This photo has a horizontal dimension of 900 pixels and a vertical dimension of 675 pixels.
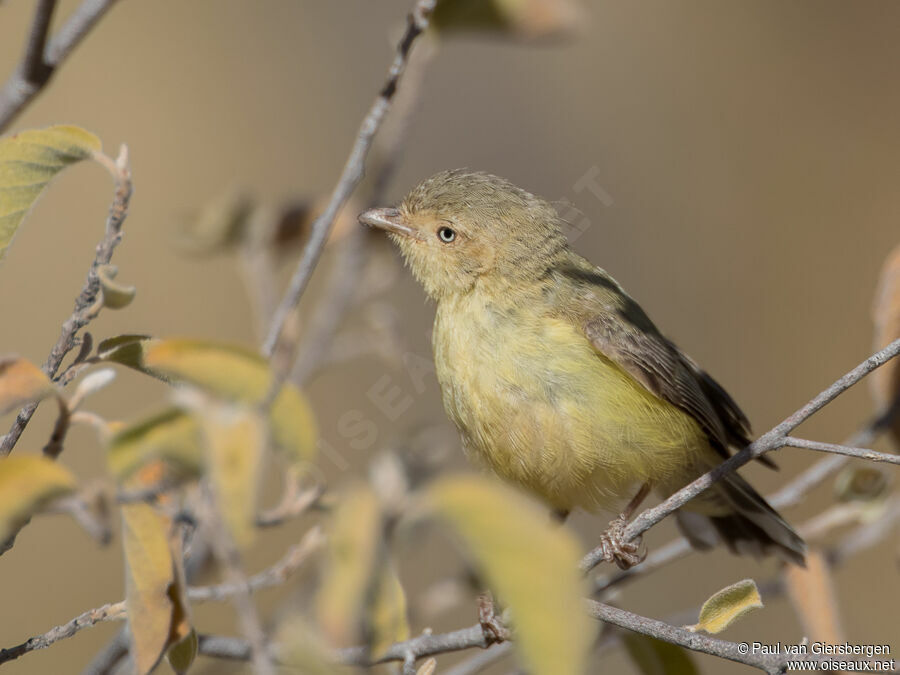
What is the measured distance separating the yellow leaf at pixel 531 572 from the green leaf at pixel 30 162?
3.74 ft

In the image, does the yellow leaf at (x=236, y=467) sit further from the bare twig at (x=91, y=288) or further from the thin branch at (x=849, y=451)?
the thin branch at (x=849, y=451)

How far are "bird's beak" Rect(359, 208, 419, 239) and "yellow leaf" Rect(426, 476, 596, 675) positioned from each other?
2744 millimetres

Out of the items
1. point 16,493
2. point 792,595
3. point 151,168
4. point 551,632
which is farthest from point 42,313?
point 551,632

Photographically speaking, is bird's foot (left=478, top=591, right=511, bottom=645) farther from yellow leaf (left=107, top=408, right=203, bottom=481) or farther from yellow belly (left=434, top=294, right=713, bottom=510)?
yellow leaf (left=107, top=408, right=203, bottom=481)

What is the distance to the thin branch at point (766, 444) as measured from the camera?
2.16 meters

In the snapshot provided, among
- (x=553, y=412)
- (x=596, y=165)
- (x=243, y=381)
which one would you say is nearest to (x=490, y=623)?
(x=553, y=412)

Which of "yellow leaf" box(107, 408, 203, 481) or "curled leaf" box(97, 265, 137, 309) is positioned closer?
"yellow leaf" box(107, 408, 203, 481)

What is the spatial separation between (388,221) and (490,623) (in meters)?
1.67

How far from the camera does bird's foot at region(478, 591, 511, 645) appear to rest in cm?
283

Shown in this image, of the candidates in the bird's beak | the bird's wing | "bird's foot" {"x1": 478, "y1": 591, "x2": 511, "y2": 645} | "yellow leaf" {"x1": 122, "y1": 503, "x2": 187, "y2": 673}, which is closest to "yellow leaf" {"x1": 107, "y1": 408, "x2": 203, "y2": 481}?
"yellow leaf" {"x1": 122, "y1": 503, "x2": 187, "y2": 673}

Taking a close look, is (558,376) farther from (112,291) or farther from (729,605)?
(112,291)

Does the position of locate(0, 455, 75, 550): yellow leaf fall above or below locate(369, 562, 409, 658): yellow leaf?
above

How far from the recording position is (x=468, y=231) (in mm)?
3988

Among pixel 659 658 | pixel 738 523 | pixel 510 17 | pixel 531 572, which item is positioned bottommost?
pixel 738 523
